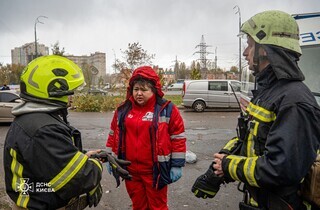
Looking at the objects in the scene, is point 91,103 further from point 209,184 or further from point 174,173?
point 209,184

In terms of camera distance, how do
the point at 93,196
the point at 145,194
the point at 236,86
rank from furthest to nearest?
the point at 236,86, the point at 145,194, the point at 93,196

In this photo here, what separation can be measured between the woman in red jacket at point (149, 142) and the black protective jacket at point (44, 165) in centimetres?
108

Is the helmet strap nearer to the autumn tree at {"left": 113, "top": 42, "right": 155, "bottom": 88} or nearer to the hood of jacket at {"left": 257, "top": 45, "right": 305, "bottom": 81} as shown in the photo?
the hood of jacket at {"left": 257, "top": 45, "right": 305, "bottom": 81}

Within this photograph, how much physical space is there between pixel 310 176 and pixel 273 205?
0.89 feet

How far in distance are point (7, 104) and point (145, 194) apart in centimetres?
1010

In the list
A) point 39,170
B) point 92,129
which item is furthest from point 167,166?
point 92,129

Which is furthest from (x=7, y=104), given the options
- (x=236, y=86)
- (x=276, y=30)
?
(x=276, y=30)

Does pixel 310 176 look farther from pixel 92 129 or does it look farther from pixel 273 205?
pixel 92 129

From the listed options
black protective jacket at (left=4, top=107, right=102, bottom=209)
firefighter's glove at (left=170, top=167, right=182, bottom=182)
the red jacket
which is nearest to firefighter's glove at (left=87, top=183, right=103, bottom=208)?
black protective jacket at (left=4, top=107, right=102, bottom=209)

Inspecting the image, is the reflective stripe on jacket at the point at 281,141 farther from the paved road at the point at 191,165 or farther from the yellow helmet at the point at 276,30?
the paved road at the point at 191,165

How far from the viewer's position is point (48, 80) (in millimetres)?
1919

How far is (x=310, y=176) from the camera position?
174cm

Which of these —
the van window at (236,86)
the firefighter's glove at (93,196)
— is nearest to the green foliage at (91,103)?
the van window at (236,86)

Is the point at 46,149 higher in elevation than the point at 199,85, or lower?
lower
